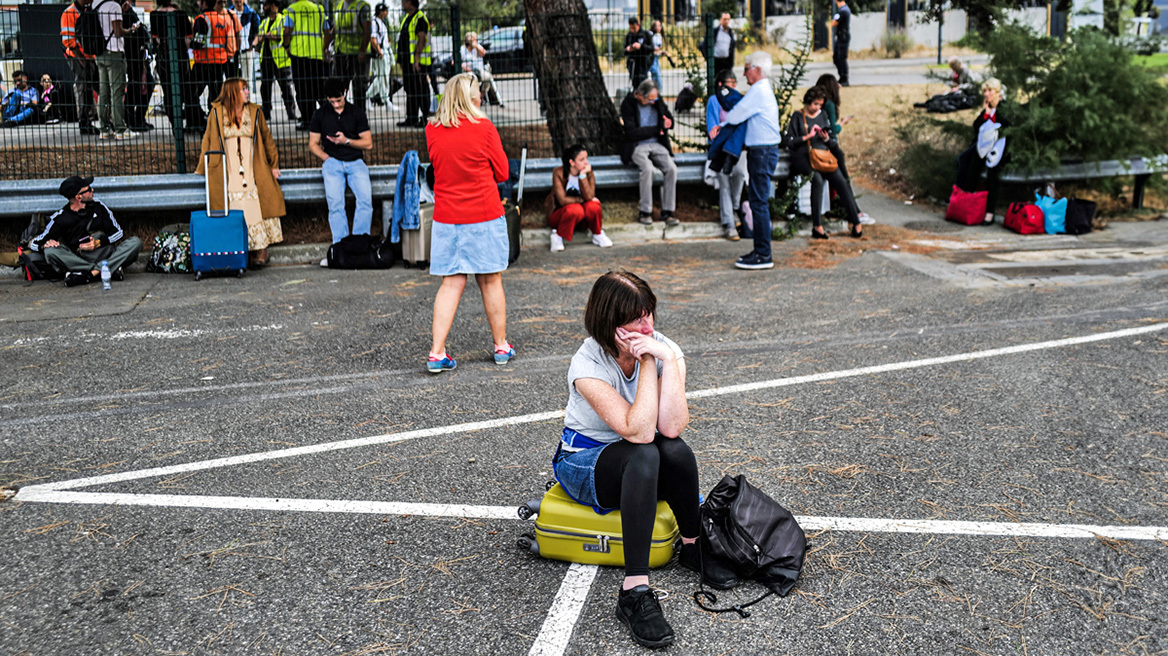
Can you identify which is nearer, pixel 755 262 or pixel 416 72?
pixel 755 262

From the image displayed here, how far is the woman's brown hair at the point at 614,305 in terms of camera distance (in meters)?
3.87

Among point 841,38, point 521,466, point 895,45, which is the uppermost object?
point 895,45

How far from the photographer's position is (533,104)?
40.2ft

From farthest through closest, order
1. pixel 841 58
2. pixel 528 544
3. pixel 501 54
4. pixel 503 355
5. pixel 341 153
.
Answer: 1. pixel 841 58
2. pixel 501 54
3. pixel 341 153
4. pixel 503 355
5. pixel 528 544

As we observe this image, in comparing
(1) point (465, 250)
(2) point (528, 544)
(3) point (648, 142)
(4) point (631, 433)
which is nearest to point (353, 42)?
(3) point (648, 142)

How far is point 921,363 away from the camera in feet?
22.4

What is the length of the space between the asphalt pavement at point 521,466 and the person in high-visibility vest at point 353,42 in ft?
13.0

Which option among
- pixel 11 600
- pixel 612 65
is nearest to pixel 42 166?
pixel 612 65

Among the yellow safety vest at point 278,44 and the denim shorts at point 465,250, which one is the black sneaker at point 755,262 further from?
the yellow safety vest at point 278,44

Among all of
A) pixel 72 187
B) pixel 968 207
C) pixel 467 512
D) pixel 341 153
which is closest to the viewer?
pixel 467 512

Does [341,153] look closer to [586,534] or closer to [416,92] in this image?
[416,92]

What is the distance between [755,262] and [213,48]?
648 cm

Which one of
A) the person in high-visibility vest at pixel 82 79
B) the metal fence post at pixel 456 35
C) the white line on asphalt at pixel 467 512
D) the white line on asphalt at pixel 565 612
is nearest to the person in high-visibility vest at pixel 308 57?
the metal fence post at pixel 456 35

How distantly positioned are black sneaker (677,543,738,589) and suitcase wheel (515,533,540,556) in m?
0.58
